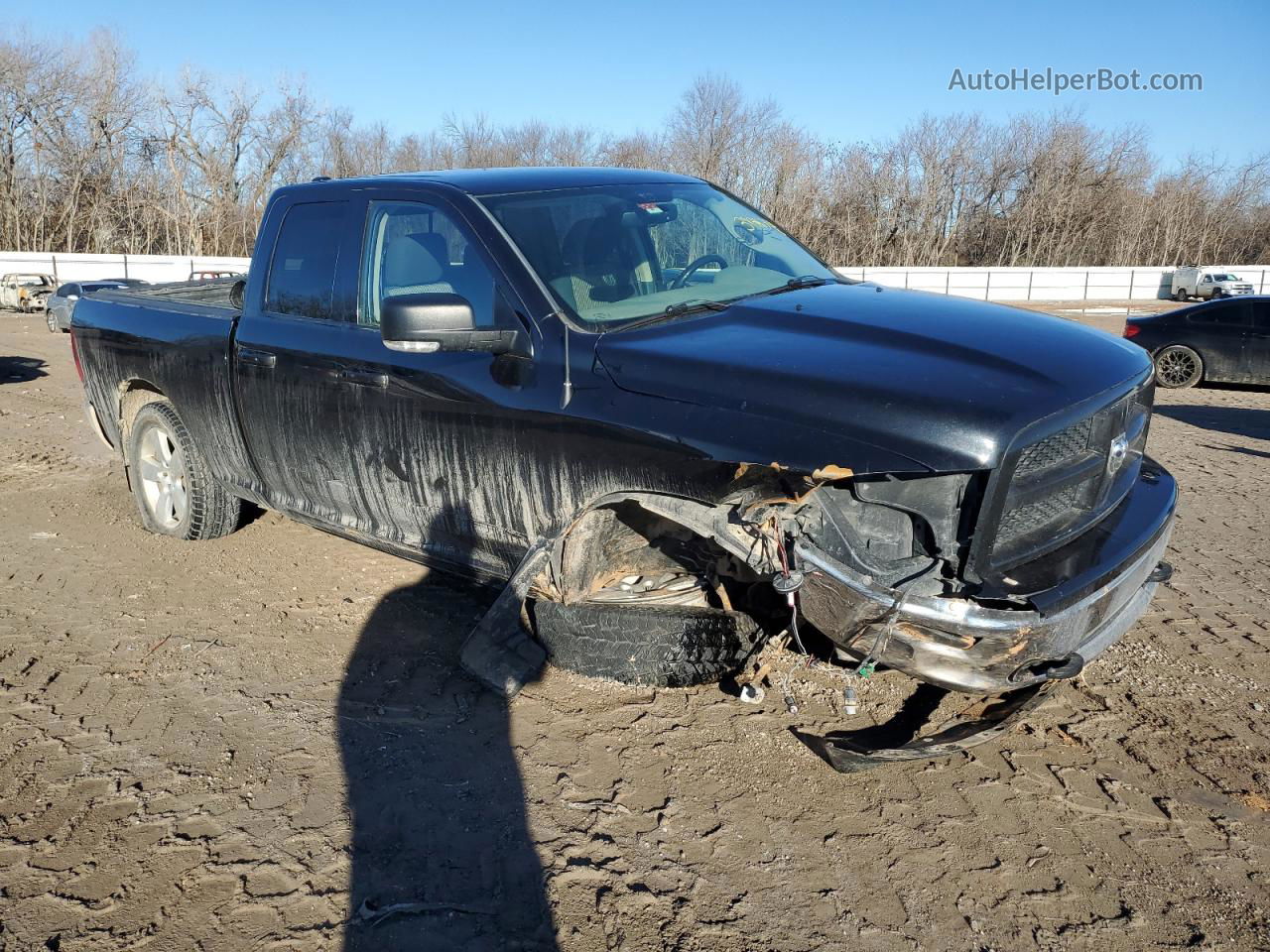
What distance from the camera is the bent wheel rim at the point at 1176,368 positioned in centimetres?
1192

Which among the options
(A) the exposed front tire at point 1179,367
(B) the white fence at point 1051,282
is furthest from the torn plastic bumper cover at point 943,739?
(B) the white fence at point 1051,282

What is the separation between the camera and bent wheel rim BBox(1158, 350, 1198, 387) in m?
11.9

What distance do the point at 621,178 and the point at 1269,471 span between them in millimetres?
5905

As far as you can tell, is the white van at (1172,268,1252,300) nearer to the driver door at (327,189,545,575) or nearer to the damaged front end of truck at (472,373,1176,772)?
the damaged front end of truck at (472,373,1176,772)

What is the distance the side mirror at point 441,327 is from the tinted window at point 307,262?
998mm

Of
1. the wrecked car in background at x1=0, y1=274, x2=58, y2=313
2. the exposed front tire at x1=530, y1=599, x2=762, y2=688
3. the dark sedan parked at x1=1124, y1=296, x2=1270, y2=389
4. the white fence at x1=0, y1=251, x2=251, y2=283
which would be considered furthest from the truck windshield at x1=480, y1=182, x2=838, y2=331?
the white fence at x1=0, y1=251, x2=251, y2=283

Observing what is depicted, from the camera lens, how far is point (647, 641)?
3307mm

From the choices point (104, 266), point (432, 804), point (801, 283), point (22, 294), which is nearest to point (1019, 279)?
point (104, 266)

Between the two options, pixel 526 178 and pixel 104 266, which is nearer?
pixel 526 178

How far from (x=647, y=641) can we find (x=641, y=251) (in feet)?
5.15

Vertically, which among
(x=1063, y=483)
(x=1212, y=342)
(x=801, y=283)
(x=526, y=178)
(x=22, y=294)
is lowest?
(x=1063, y=483)

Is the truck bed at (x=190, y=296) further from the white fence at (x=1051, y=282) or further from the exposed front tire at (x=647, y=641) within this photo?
the white fence at (x=1051, y=282)

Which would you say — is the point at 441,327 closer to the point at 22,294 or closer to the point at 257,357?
the point at 257,357

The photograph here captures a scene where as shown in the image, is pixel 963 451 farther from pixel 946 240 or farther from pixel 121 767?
pixel 946 240
